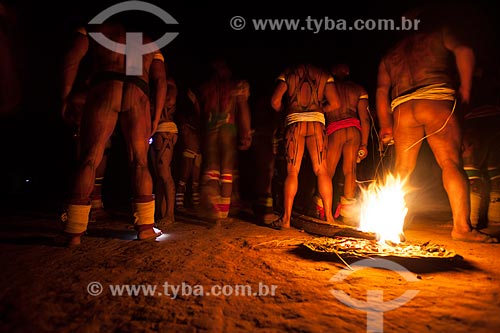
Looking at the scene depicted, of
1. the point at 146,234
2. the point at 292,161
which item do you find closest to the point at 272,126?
the point at 292,161

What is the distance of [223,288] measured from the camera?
1.86 m

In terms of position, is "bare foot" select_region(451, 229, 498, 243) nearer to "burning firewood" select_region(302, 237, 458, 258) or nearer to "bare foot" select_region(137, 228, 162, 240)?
"burning firewood" select_region(302, 237, 458, 258)

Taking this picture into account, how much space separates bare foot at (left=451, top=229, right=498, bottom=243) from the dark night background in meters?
3.16

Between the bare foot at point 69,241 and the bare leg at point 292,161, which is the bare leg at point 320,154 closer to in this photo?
the bare leg at point 292,161

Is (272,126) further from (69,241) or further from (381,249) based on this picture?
(69,241)

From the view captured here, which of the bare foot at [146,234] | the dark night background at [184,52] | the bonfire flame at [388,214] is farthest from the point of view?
the dark night background at [184,52]

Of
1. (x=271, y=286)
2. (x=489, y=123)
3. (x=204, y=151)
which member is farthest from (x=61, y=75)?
(x=489, y=123)

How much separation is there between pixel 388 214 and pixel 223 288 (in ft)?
6.76

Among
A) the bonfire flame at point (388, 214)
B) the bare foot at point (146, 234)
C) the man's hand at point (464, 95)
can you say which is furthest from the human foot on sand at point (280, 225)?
the man's hand at point (464, 95)

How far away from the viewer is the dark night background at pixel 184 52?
669cm

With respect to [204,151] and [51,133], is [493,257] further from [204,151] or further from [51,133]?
[51,133]

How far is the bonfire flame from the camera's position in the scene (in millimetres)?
2955

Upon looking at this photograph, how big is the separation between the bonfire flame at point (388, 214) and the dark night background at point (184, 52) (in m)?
3.28

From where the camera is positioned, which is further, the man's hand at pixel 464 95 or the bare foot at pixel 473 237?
the man's hand at pixel 464 95
